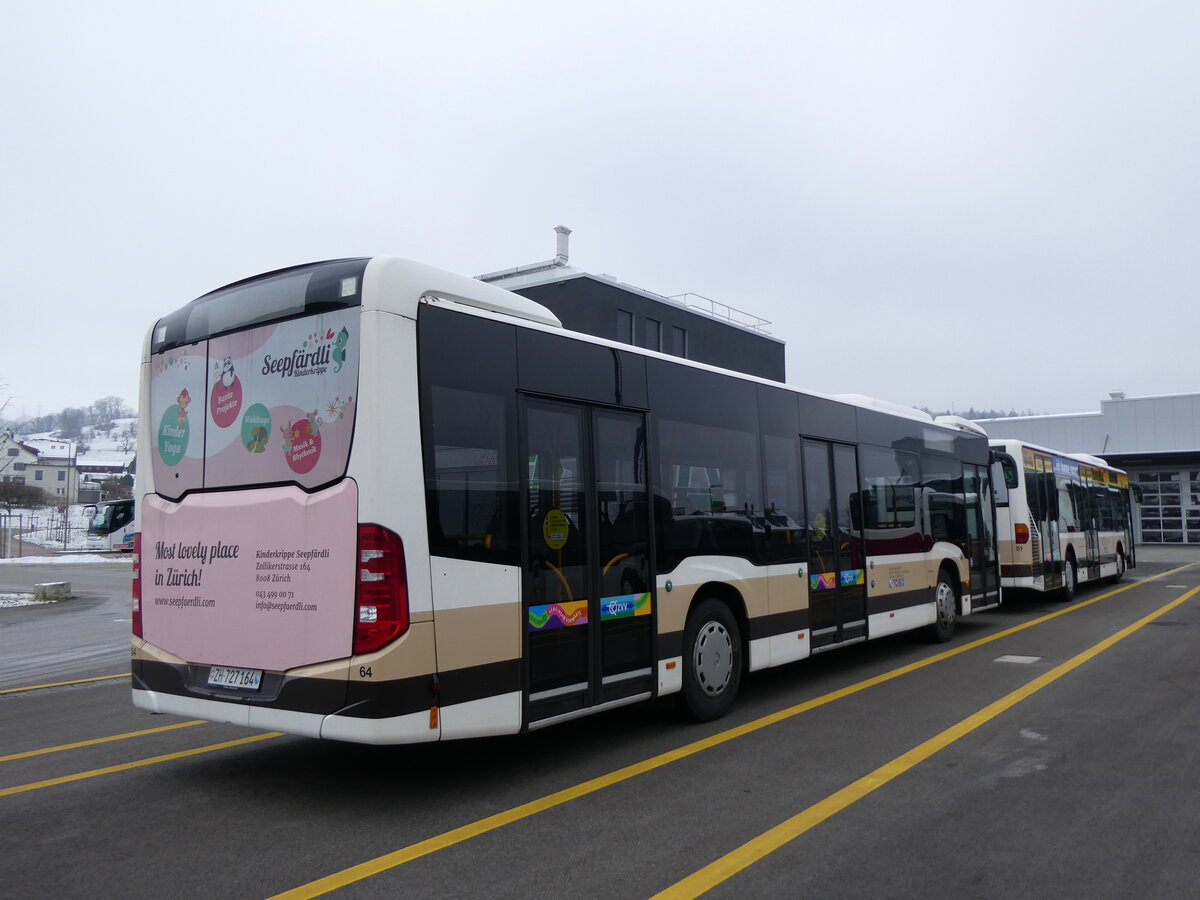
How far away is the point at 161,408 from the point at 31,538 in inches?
2656

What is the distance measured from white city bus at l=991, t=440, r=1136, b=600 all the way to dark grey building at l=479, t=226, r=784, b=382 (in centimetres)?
1148

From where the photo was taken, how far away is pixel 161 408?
6.24m

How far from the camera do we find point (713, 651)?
7.49 m

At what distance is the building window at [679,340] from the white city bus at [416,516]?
89.2 feet

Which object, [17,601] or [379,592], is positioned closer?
[379,592]

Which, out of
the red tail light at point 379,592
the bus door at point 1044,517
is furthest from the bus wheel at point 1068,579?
the red tail light at point 379,592

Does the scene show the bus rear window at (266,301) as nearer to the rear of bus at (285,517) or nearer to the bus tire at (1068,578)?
the rear of bus at (285,517)

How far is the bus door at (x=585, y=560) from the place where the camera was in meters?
5.77

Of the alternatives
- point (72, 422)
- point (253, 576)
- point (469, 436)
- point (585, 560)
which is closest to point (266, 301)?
point (469, 436)

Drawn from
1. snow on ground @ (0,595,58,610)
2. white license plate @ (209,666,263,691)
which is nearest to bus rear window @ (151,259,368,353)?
white license plate @ (209,666,263,691)

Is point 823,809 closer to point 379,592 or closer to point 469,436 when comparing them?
point 379,592

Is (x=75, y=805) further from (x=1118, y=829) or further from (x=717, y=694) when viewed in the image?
(x=1118, y=829)

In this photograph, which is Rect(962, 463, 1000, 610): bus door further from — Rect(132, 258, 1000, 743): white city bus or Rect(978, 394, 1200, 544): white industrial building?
Rect(978, 394, 1200, 544): white industrial building

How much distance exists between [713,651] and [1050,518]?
40.6 ft
